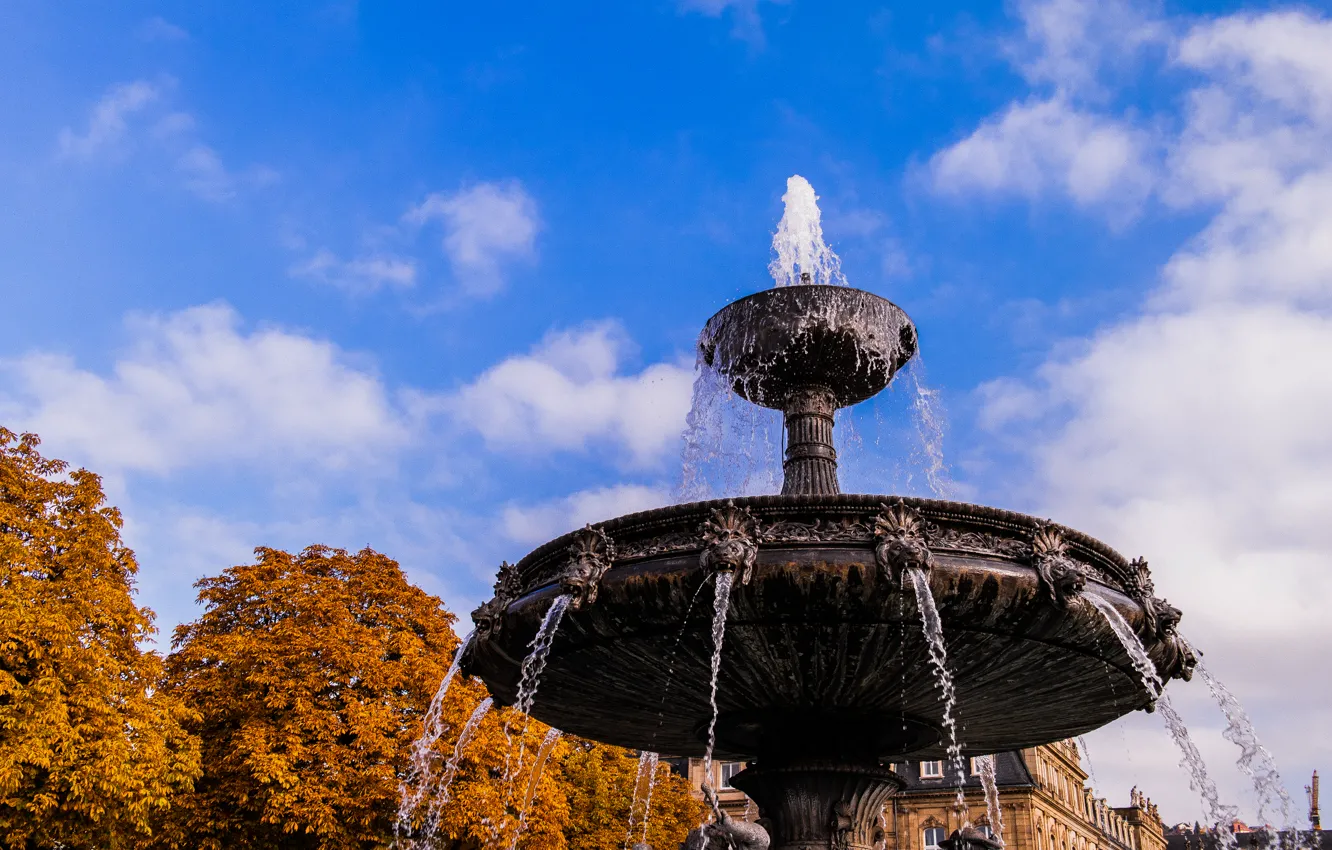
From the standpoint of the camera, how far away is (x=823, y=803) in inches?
337

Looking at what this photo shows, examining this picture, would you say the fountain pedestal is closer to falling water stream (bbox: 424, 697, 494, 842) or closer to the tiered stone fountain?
the tiered stone fountain

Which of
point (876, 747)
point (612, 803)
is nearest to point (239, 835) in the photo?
point (612, 803)

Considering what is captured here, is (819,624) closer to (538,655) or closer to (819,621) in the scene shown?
(819,621)

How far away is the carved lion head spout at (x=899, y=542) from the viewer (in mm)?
6652

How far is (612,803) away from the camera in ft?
108

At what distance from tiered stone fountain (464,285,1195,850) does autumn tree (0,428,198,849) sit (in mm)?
10810

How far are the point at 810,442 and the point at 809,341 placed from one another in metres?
0.93

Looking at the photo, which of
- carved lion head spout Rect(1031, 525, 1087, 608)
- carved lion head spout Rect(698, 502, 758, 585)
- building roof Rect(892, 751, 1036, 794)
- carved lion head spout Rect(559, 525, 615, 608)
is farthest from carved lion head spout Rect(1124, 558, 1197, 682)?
building roof Rect(892, 751, 1036, 794)

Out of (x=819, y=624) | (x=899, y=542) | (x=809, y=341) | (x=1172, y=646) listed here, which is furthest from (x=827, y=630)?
(x=809, y=341)

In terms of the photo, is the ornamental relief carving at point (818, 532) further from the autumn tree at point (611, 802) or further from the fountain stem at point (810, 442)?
the autumn tree at point (611, 802)

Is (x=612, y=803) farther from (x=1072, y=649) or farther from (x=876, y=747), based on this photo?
(x=1072, y=649)

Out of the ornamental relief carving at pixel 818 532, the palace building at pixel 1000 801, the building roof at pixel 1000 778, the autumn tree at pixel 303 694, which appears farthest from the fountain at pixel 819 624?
the building roof at pixel 1000 778

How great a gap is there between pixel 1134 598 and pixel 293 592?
20.0 metres

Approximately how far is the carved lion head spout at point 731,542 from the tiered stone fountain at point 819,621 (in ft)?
0.04
